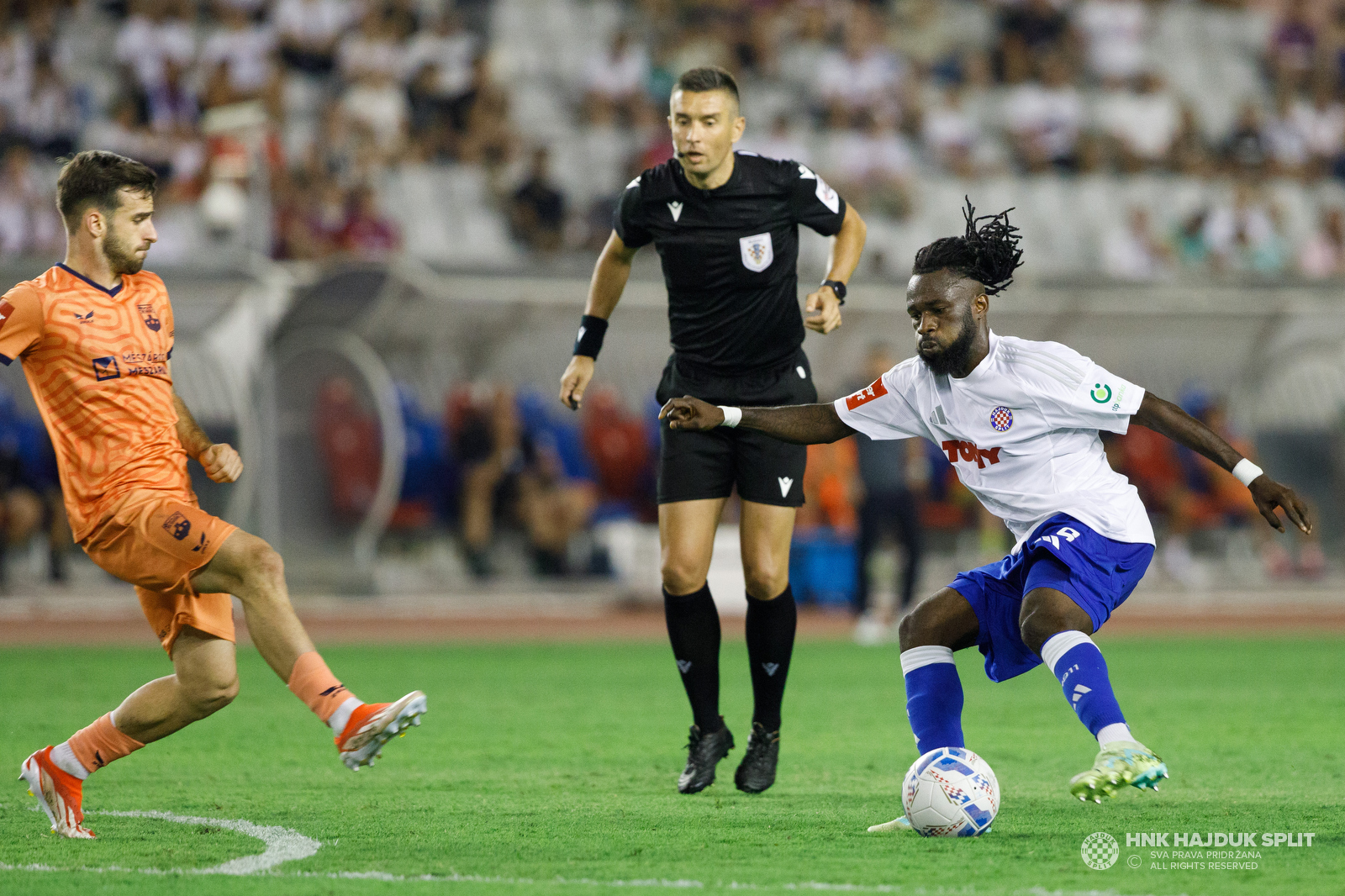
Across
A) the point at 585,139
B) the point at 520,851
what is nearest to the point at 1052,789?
the point at 520,851

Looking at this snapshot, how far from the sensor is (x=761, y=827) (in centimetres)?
480

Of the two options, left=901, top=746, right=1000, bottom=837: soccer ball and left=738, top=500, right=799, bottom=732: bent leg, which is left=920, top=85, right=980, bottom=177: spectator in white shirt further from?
left=901, top=746, right=1000, bottom=837: soccer ball

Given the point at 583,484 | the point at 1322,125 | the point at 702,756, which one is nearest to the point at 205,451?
the point at 702,756

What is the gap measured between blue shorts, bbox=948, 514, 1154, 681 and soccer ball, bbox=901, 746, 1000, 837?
0.39 m

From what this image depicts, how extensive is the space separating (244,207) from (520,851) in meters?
12.1

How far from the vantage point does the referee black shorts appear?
585cm

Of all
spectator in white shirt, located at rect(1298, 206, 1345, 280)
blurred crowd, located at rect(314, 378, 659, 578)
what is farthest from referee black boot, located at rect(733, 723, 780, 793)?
spectator in white shirt, located at rect(1298, 206, 1345, 280)

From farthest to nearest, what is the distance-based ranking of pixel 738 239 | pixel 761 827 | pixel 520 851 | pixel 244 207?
pixel 244 207, pixel 738 239, pixel 761 827, pixel 520 851

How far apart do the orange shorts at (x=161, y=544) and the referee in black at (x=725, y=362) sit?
1625mm

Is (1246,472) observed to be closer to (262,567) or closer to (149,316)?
(262,567)

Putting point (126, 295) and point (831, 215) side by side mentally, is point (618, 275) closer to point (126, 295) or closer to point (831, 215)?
point (831, 215)

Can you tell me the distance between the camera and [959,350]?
487 centimetres

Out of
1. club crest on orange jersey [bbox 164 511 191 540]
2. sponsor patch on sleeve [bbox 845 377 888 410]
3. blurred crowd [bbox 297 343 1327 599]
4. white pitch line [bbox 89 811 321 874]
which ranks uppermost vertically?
sponsor patch on sleeve [bbox 845 377 888 410]

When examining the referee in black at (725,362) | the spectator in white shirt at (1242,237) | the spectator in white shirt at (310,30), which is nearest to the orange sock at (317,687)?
the referee in black at (725,362)
